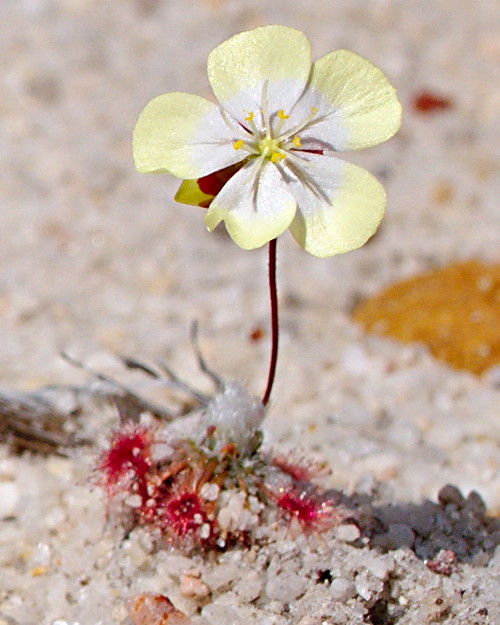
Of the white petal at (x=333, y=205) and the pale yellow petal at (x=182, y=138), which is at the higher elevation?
the pale yellow petal at (x=182, y=138)

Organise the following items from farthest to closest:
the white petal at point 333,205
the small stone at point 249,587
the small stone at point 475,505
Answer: the small stone at point 475,505 < the small stone at point 249,587 < the white petal at point 333,205

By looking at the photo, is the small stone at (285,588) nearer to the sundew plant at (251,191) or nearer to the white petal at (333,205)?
the sundew plant at (251,191)

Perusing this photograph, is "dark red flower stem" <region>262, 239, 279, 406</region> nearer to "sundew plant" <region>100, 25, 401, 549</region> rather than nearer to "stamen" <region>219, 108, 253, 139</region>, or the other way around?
"sundew plant" <region>100, 25, 401, 549</region>

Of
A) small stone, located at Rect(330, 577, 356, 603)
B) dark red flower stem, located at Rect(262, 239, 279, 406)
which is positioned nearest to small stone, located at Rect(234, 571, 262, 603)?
small stone, located at Rect(330, 577, 356, 603)

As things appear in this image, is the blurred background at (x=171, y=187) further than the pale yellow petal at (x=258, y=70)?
Yes

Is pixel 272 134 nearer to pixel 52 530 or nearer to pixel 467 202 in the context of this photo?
pixel 52 530

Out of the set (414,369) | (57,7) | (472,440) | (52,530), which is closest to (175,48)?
(57,7)

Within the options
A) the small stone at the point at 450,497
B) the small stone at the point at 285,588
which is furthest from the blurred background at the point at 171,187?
the small stone at the point at 285,588
